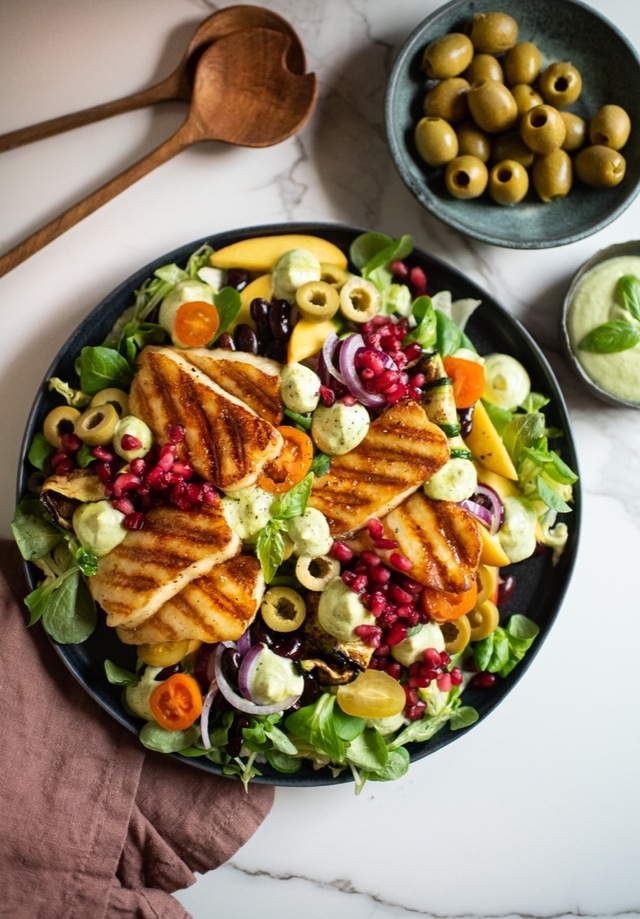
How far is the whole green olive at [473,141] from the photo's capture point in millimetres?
3943

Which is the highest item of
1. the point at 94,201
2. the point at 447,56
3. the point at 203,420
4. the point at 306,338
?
the point at 447,56

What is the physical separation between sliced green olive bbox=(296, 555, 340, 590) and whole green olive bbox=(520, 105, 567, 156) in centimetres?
218

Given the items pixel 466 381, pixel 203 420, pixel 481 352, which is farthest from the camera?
pixel 481 352

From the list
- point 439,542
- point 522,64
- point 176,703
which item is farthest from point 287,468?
point 522,64

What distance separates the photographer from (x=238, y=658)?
138 inches

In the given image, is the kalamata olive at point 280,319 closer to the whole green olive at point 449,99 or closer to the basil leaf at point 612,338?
Answer: the whole green olive at point 449,99

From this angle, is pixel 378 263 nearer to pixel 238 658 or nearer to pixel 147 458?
pixel 147 458

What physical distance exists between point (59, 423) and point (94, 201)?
3.53 feet

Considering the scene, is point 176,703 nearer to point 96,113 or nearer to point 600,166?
point 96,113

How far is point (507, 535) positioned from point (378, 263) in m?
1.39

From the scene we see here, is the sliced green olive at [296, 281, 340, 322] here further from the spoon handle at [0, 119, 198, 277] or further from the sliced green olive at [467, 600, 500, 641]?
the sliced green olive at [467, 600, 500, 641]

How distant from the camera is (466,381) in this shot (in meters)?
3.73

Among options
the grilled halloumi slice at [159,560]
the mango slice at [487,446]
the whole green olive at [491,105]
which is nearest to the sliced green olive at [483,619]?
the mango slice at [487,446]

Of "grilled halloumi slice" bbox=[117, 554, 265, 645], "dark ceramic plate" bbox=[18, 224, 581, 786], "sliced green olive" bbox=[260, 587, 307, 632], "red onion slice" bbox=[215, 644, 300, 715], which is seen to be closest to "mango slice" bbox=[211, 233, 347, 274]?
"dark ceramic plate" bbox=[18, 224, 581, 786]
